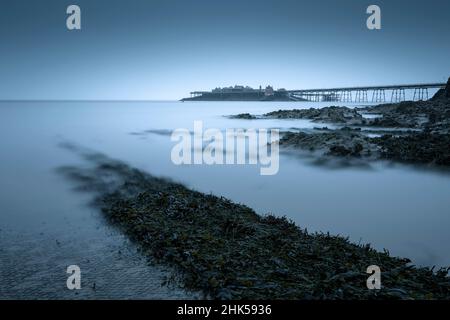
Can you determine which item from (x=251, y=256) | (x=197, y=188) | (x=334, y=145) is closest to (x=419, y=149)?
(x=334, y=145)

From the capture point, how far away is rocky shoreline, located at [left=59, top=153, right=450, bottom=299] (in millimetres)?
5008

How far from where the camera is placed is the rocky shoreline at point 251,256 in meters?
5.01

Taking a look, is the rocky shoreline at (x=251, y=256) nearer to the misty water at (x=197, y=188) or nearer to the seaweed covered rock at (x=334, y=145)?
the misty water at (x=197, y=188)

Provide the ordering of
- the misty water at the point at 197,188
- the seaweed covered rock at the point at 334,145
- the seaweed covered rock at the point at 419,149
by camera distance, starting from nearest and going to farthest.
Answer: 1. the misty water at the point at 197,188
2. the seaweed covered rock at the point at 419,149
3. the seaweed covered rock at the point at 334,145

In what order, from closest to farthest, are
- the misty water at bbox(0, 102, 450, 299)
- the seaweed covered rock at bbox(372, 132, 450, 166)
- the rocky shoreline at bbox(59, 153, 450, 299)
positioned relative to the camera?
Result: the rocky shoreline at bbox(59, 153, 450, 299) → the misty water at bbox(0, 102, 450, 299) → the seaweed covered rock at bbox(372, 132, 450, 166)

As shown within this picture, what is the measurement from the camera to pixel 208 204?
9.05m

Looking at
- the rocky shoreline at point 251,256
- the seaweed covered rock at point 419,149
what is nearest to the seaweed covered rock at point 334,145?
the seaweed covered rock at point 419,149

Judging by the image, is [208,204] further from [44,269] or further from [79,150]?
[79,150]

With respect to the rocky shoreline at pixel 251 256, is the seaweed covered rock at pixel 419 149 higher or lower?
higher

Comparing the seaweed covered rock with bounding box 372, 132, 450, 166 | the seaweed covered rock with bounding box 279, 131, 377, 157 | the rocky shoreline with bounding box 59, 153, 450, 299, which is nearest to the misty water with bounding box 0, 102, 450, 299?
the rocky shoreline with bounding box 59, 153, 450, 299

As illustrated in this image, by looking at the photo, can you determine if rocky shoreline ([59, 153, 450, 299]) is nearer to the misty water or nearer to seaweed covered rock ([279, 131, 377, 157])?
the misty water

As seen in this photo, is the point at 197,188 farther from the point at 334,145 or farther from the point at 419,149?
the point at 419,149

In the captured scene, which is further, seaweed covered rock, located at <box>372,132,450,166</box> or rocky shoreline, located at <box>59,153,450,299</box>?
seaweed covered rock, located at <box>372,132,450,166</box>

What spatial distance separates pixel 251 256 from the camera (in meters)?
6.02
